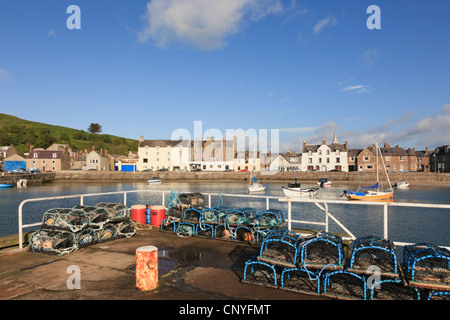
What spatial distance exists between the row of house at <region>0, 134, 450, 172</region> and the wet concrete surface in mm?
83910

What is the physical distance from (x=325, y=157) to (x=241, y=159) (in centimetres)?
2773

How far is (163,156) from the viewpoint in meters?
94.8

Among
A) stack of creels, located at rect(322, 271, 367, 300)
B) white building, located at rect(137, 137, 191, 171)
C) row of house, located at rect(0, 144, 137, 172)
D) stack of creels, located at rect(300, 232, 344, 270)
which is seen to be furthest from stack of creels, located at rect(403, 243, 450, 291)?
row of house, located at rect(0, 144, 137, 172)

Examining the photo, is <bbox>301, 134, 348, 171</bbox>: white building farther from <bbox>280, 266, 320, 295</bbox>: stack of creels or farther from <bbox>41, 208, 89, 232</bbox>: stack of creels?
<bbox>280, 266, 320, 295</bbox>: stack of creels

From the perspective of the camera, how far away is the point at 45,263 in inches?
300

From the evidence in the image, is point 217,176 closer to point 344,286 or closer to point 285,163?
point 285,163

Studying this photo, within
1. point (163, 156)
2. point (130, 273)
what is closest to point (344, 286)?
point (130, 273)

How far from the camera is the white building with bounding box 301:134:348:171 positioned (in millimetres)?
89188

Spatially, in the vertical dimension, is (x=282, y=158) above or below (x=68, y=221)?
above

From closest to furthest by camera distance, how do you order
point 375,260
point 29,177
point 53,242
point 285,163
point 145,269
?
point 375,260, point 145,269, point 53,242, point 29,177, point 285,163

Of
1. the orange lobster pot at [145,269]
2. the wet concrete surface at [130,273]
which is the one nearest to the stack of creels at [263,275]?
the wet concrete surface at [130,273]

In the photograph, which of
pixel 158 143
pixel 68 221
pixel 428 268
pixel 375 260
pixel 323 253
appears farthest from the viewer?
pixel 158 143

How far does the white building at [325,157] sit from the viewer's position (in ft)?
293
